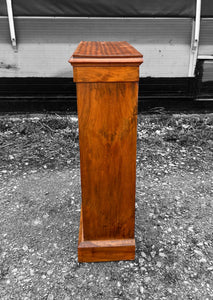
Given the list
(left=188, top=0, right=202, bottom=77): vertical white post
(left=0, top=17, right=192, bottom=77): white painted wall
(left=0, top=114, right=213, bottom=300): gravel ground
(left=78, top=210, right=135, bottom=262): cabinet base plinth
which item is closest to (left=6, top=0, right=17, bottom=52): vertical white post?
(left=0, top=17, right=192, bottom=77): white painted wall

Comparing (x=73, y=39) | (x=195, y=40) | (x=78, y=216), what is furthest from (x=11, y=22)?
(x=78, y=216)

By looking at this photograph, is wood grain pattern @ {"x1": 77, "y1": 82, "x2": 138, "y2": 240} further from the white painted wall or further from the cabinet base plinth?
the white painted wall

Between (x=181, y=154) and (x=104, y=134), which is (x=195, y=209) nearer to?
(x=181, y=154)

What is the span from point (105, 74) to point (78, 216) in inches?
54.8

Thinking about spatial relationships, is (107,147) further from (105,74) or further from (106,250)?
(106,250)

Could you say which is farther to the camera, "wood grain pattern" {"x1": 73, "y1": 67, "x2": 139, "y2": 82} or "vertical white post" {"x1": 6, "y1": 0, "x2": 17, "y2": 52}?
"vertical white post" {"x1": 6, "y1": 0, "x2": 17, "y2": 52}

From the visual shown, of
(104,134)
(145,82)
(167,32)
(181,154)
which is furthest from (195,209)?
(167,32)

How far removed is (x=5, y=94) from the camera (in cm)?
437

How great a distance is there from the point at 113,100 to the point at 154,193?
4.83 ft

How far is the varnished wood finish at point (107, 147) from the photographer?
4.62 ft

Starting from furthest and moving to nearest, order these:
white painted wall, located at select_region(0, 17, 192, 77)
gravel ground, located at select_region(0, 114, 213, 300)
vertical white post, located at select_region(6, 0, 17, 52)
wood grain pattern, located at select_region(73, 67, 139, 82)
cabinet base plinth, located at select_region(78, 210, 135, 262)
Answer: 1. white painted wall, located at select_region(0, 17, 192, 77)
2. vertical white post, located at select_region(6, 0, 17, 52)
3. cabinet base plinth, located at select_region(78, 210, 135, 262)
4. gravel ground, located at select_region(0, 114, 213, 300)
5. wood grain pattern, located at select_region(73, 67, 139, 82)

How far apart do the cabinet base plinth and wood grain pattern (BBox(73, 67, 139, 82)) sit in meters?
1.11

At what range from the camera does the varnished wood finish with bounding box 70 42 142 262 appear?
1.41m

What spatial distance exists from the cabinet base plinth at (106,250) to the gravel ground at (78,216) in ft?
0.14
